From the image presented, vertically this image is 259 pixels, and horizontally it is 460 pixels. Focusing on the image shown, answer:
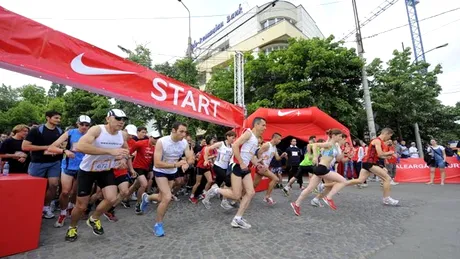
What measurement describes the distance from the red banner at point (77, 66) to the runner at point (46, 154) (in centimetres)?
108

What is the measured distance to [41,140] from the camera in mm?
4684

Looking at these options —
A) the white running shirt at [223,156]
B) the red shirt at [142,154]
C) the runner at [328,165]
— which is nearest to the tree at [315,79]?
the runner at [328,165]

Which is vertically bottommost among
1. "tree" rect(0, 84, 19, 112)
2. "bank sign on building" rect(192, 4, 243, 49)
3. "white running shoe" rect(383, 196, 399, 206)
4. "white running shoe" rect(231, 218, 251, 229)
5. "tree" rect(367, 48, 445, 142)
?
"white running shoe" rect(231, 218, 251, 229)

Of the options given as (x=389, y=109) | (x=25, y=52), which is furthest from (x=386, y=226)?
(x=389, y=109)

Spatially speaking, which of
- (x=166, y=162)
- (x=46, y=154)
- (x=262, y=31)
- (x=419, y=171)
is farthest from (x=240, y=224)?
(x=262, y=31)

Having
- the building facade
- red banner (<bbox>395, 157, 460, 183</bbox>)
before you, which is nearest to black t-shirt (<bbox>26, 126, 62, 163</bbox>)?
red banner (<bbox>395, 157, 460, 183</bbox>)

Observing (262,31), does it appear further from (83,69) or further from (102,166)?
(102,166)

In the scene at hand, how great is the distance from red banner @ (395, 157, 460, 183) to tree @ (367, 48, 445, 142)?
19.3 feet

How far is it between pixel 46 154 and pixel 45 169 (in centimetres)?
32

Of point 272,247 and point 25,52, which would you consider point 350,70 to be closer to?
point 272,247

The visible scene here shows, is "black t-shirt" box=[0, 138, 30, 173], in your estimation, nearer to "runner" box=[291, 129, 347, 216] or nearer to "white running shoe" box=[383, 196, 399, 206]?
"runner" box=[291, 129, 347, 216]

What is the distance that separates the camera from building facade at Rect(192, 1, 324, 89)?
28.2 metres

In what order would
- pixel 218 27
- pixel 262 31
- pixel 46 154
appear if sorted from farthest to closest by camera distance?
1. pixel 218 27
2. pixel 262 31
3. pixel 46 154

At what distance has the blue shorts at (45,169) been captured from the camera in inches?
186
